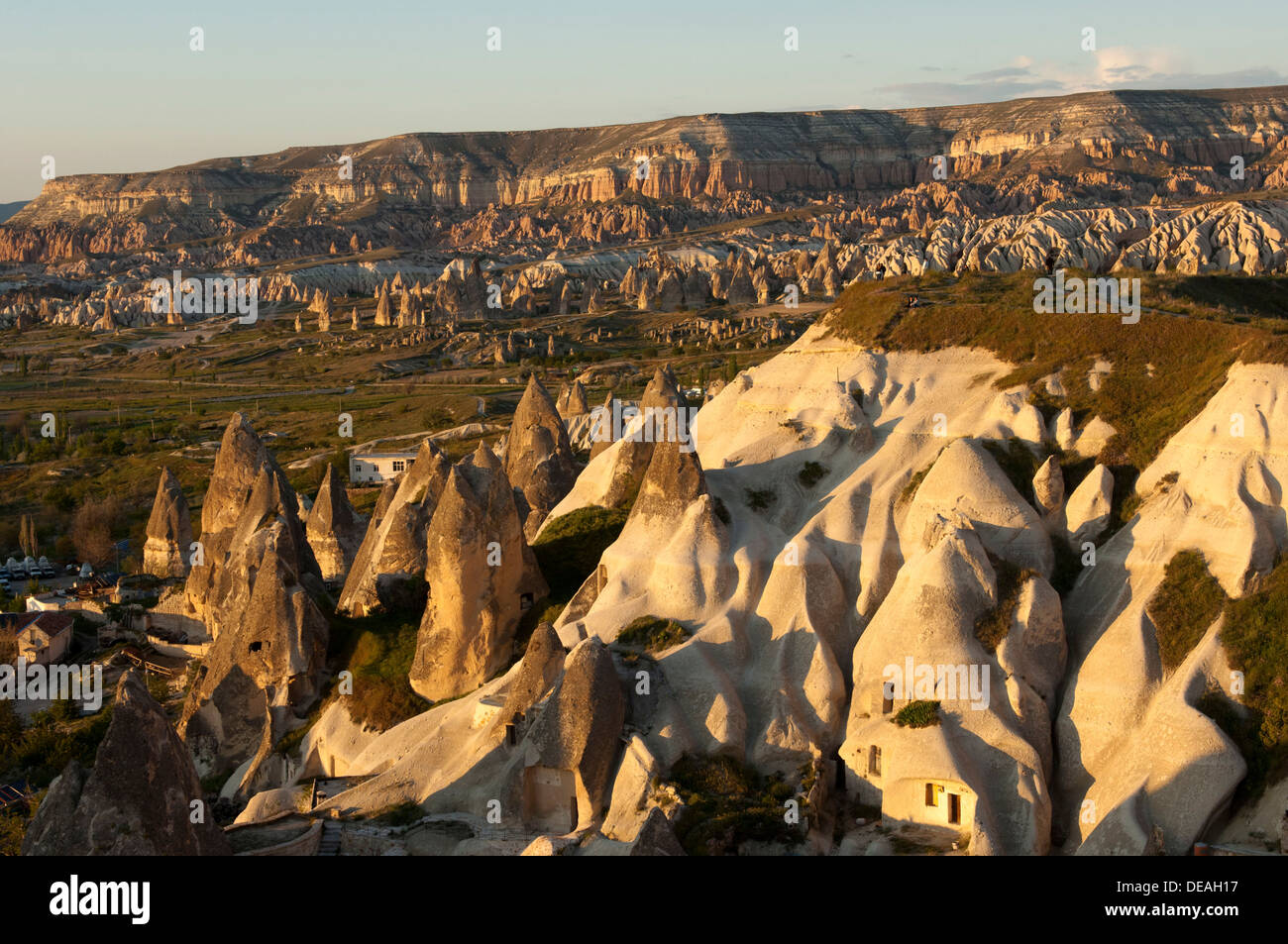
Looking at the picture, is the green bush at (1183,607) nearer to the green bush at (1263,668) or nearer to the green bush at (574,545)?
the green bush at (1263,668)

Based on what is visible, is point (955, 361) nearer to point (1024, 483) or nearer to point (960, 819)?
point (1024, 483)

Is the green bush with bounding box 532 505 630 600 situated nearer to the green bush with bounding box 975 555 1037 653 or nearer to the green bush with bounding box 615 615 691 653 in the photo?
the green bush with bounding box 615 615 691 653

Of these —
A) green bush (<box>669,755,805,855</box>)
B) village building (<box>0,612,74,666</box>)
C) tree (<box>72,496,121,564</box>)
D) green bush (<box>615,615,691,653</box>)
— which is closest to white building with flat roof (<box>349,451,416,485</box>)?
tree (<box>72,496,121,564</box>)

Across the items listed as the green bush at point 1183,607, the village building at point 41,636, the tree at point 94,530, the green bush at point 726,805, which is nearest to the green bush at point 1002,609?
the green bush at point 1183,607

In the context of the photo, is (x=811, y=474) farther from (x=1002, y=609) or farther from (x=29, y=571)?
(x=29, y=571)
